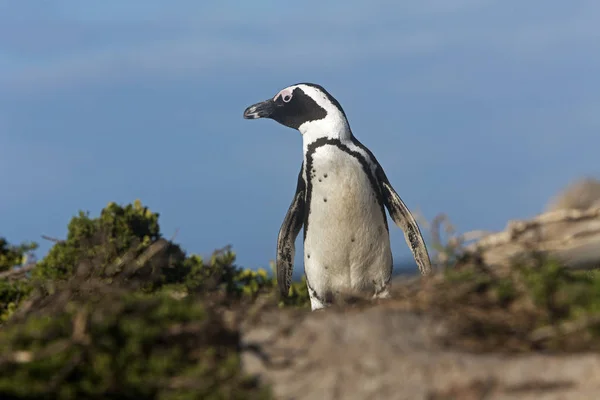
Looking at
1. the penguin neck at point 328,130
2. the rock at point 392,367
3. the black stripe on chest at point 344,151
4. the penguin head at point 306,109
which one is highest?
the penguin head at point 306,109

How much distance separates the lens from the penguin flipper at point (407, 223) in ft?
28.1

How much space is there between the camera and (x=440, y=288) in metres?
4.07

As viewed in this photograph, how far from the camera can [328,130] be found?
855cm

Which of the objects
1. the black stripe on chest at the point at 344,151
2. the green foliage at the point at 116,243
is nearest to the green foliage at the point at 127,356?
the black stripe on chest at the point at 344,151

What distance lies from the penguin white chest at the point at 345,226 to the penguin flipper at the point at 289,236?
501mm

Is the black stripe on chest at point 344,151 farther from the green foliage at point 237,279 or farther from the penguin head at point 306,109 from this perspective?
the green foliage at point 237,279

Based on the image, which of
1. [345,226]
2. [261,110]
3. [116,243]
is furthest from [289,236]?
[116,243]

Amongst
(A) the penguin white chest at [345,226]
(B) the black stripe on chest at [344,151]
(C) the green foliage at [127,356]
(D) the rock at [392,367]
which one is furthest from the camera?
(B) the black stripe on chest at [344,151]

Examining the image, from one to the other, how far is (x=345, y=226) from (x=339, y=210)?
0.57 ft

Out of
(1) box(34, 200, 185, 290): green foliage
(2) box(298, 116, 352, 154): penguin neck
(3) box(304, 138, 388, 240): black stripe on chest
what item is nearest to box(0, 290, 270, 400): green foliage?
(3) box(304, 138, 388, 240): black stripe on chest

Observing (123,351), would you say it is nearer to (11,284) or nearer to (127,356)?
(127,356)

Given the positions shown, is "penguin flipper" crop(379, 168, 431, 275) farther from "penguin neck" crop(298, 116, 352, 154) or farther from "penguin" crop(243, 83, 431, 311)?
"penguin neck" crop(298, 116, 352, 154)

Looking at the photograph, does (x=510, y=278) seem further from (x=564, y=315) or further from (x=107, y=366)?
(x=107, y=366)

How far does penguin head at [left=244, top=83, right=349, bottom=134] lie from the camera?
8633mm
